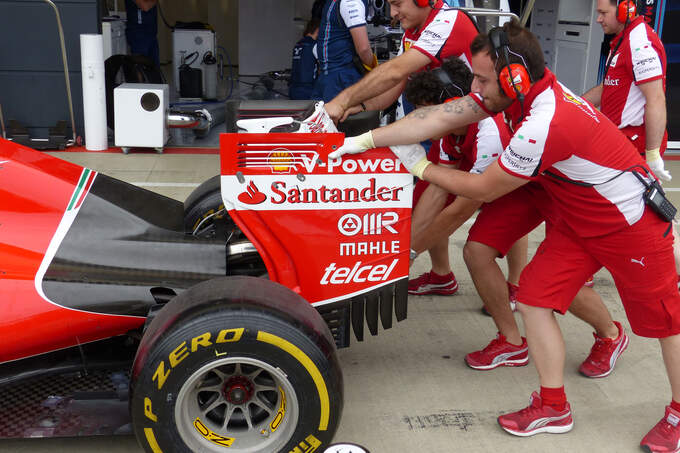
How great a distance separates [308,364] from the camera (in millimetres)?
2564

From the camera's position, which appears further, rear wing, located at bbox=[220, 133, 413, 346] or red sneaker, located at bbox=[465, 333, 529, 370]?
red sneaker, located at bbox=[465, 333, 529, 370]

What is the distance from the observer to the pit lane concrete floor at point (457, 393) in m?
3.07

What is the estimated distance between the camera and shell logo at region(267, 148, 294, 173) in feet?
9.50

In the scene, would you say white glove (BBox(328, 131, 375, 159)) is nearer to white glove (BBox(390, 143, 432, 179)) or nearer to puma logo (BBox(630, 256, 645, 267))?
white glove (BBox(390, 143, 432, 179))

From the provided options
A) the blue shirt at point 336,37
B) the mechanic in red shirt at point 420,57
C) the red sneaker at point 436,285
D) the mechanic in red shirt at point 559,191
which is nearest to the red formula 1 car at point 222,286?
the mechanic in red shirt at point 559,191

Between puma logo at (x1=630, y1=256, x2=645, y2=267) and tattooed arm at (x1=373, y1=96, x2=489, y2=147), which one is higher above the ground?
tattooed arm at (x1=373, y1=96, x2=489, y2=147)

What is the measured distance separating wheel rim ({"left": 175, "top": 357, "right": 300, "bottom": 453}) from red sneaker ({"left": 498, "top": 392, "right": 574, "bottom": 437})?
1006 millimetres

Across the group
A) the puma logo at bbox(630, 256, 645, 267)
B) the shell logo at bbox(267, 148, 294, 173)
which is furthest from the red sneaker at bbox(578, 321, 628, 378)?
the shell logo at bbox(267, 148, 294, 173)

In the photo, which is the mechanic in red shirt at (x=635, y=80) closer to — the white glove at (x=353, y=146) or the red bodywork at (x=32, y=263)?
the white glove at (x=353, y=146)

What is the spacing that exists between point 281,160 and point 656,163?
2.57 metres

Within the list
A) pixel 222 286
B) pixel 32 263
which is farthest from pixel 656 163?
pixel 32 263

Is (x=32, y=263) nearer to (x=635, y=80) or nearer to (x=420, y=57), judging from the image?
(x=420, y=57)

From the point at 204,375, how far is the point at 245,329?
26 cm

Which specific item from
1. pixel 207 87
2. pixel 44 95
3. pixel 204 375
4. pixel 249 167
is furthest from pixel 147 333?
pixel 207 87
